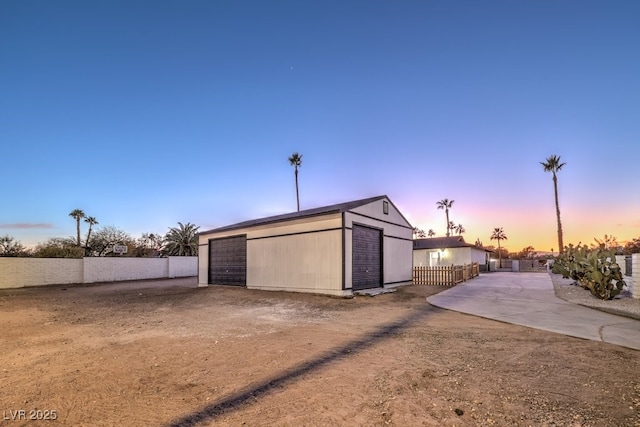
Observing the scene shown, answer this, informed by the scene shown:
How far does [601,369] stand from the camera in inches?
176

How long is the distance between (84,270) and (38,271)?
2.90 meters

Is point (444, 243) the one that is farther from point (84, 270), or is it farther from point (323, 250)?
point (84, 270)

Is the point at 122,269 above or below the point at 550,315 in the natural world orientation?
below

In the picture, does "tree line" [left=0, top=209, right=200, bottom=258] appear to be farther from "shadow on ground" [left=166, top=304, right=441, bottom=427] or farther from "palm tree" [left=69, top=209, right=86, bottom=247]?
"shadow on ground" [left=166, top=304, right=441, bottom=427]

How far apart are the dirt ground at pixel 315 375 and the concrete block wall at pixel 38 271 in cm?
1953

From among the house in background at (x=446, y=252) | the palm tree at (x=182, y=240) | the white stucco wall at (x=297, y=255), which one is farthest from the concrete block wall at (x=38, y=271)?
the house in background at (x=446, y=252)

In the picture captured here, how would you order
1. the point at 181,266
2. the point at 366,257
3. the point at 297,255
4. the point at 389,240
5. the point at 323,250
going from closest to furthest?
1. the point at 323,250
2. the point at 297,255
3. the point at 366,257
4. the point at 389,240
5. the point at 181,266

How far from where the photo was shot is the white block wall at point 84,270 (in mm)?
22188

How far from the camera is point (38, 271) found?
2328 cm

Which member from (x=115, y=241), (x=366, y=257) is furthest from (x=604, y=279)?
(x=115, y=241)

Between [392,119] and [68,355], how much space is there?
1534cm

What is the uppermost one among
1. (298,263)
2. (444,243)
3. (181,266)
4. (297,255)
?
(444,243)

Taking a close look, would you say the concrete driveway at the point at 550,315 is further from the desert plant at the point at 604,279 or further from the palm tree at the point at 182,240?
the palm tree at the point at 182,240

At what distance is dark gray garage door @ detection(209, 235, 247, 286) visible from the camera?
722 inches
